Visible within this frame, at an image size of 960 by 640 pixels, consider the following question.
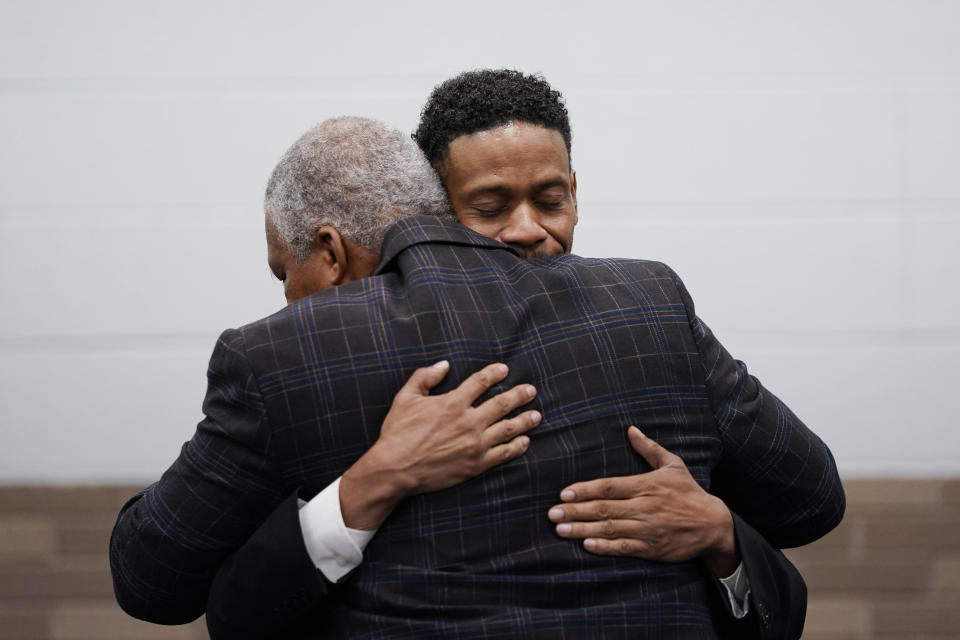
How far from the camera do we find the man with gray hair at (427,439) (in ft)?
4.10

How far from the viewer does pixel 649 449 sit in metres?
1.34

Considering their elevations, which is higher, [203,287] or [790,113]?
[790,113]

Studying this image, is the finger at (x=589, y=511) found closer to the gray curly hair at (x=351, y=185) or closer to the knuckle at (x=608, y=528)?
the knuckle at (x=608, y=528)

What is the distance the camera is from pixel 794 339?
3.04 m

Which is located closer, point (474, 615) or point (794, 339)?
point (474, 615)

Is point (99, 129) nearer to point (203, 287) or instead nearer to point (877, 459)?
point (203, 287)

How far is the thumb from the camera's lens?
1.33 meters

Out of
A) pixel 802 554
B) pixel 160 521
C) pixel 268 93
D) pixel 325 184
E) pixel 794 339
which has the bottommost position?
pixel 802 554

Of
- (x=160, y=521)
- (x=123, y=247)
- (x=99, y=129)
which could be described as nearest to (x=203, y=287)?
(x=123, y=247)

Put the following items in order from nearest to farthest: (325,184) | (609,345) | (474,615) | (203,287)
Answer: (474,615)
(609,345)
(325,184)
(203,287)

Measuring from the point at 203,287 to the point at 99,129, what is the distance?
589 millimetres

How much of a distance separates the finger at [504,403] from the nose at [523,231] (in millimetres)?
421

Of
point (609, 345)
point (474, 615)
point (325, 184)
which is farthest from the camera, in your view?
point (325, 184)

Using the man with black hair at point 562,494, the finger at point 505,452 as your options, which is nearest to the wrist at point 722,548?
the man with black hair at point 562,494
